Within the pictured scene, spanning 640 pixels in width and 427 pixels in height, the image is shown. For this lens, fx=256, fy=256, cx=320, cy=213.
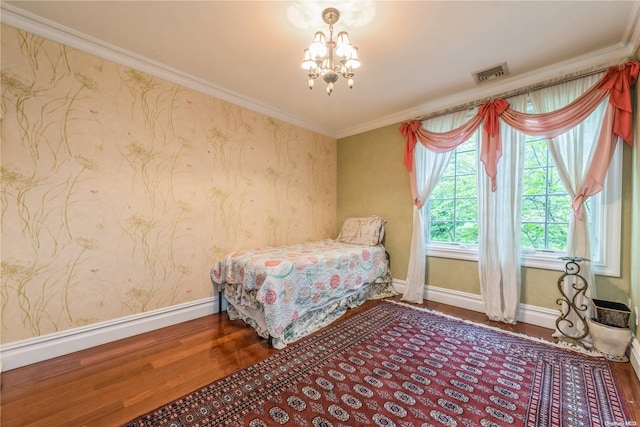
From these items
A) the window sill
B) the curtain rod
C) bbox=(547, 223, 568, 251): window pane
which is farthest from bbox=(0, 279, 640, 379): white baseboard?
the curtain rod

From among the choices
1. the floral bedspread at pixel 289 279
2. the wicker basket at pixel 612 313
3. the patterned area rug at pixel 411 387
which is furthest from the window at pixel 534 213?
the floral bedspread at pixel 289 279

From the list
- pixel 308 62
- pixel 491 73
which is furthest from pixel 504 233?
pixel 308 62

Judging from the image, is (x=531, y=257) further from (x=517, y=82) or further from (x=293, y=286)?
(x=293, y=286)

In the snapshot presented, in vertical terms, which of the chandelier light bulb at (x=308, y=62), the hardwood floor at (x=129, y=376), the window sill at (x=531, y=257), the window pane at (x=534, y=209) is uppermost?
the chandelier light bulb at (x=308, y=62)

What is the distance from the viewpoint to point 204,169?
2754 mm

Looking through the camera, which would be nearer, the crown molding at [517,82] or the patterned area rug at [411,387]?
the patterned area rug at [411,387]

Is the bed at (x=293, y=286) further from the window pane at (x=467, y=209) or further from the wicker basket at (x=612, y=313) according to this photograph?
the wicker basket at (x=612, y=313)

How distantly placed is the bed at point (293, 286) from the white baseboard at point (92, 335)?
1.35 ft

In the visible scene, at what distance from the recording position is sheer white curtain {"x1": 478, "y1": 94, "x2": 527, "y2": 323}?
8.36ft

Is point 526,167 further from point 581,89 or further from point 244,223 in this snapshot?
point 244,223

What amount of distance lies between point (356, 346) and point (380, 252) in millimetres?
1497

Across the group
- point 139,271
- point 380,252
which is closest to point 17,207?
point 139,271

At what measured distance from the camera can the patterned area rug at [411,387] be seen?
138 cm

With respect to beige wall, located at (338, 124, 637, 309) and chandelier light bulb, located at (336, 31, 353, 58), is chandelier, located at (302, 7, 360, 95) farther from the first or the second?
beige wall, located at (338, 124, 637, 309)
